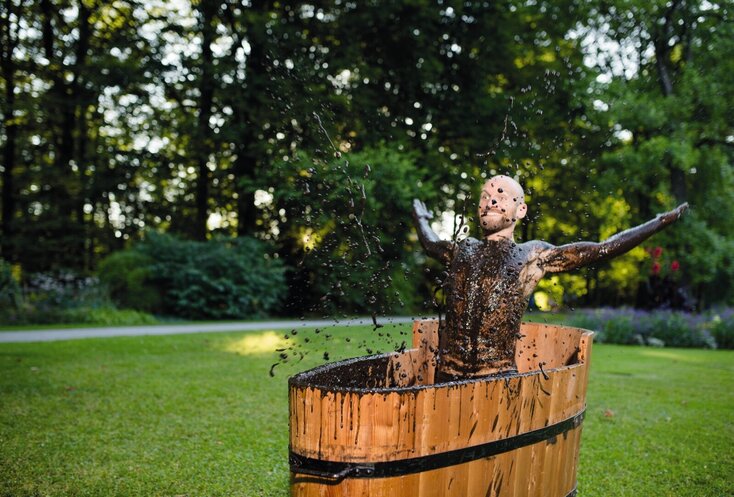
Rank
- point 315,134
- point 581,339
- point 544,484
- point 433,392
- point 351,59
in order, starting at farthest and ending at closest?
point 351,59 < point 315,134 < point 581,339 < point 544,484 < point 433,392

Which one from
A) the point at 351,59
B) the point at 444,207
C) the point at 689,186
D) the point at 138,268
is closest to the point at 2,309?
the point at 138,268

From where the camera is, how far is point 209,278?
680 inches

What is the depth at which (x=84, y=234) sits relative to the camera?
22734 mm

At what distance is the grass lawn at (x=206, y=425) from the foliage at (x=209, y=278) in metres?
5.87

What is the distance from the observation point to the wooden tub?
2617mm

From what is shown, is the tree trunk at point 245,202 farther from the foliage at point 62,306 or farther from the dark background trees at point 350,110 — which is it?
the foliage at point 62,306

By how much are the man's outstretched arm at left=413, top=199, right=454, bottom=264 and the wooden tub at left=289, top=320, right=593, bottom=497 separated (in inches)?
42.8

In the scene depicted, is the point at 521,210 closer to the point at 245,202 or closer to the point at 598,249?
the point at 598,249

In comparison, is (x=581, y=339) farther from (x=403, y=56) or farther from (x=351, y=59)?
(x=403, y=56)

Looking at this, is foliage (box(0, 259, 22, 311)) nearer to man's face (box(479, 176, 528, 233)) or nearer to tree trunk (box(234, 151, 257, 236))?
tree trunk (box(234, 151, 257, 236))

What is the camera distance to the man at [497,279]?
12.2ft

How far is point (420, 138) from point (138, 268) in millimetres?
11289

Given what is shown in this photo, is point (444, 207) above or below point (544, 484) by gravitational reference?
above

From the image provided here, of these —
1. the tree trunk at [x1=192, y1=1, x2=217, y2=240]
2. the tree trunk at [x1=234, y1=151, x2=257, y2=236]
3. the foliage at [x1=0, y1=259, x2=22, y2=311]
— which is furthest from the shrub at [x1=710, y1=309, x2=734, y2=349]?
the foliage at [x1=0, y1=259, x2=22, y2=311]
